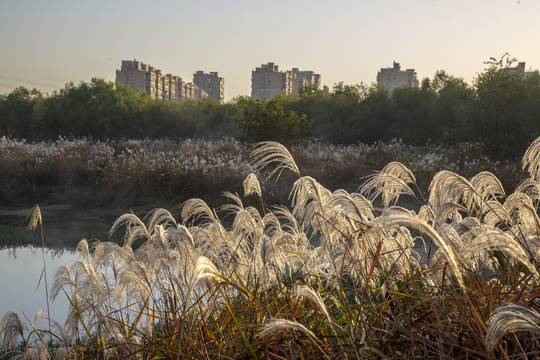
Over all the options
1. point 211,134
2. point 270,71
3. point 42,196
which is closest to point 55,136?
point 211,134

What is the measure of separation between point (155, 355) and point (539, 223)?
2.49 m

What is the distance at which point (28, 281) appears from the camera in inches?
286

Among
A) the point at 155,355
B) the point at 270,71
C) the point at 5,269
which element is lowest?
the point at 5,269

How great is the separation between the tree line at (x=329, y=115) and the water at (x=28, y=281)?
1008 centimetres

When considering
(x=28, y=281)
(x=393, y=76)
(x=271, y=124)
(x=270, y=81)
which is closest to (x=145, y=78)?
(x=270, y=81)

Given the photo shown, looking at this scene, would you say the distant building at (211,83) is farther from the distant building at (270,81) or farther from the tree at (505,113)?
the tree at (505,113)

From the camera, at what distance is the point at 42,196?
46.2 feet

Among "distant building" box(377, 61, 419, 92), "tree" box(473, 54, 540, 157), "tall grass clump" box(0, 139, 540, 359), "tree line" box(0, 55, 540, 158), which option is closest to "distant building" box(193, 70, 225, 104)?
"distant building" box(377, 61, 419, 92)

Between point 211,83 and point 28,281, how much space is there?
146261mm

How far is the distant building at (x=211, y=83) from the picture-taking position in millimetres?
145000

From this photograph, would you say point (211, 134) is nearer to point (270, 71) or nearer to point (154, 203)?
point (154, 203)

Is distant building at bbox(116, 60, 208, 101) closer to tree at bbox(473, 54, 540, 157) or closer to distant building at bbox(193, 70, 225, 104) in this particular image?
distant building at bbox(193, 70, 225, 104)

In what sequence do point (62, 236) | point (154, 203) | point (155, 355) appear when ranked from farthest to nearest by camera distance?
point (154, 203) < point (62, 236) < point (155, 355)

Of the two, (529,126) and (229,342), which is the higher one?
(529,126)
